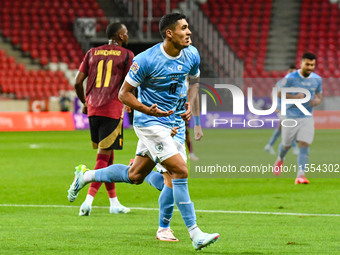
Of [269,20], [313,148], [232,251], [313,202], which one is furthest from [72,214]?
[269,20]

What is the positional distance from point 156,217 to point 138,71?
212 cm

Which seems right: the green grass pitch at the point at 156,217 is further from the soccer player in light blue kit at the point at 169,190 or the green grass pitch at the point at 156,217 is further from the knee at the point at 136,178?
the knee at the point at 136,178

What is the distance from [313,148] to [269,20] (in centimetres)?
1658

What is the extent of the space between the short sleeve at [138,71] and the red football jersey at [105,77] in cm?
192

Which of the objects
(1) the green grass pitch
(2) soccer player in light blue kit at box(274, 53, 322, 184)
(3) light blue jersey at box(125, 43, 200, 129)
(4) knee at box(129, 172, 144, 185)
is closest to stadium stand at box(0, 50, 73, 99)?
(1) the green grass pitch

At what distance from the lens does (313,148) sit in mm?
16047

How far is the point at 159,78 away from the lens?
4859mm

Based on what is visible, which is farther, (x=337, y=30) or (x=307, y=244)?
(x=337, y=30)

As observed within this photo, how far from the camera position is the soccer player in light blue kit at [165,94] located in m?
4.76

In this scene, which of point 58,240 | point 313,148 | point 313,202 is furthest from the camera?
point 313,148

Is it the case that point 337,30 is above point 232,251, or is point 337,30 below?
below

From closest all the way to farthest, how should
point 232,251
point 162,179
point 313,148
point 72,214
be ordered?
point 232,251
point 162,179
point 72,214
point 313,148

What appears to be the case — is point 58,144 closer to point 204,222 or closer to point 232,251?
point 204,222

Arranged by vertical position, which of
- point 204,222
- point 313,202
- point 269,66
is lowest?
point 269,66
